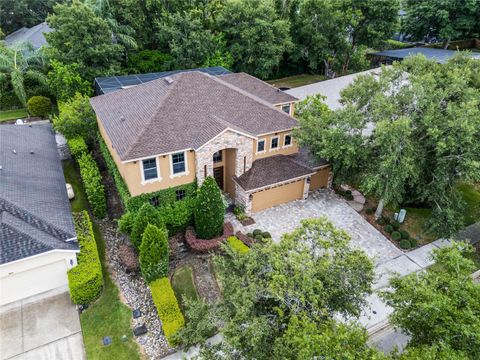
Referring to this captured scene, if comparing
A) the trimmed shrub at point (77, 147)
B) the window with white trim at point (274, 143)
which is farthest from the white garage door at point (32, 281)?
the window with white trim at point (274, 143)

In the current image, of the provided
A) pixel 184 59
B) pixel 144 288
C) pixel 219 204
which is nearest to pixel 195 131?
pixel 219 204

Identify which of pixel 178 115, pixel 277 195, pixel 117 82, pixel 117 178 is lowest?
pixel 277 195

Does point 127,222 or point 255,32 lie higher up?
point 255,32

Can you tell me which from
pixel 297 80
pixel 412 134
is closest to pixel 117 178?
pixel 412 134

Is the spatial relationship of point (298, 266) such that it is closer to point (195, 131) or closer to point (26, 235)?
point (195, 131)

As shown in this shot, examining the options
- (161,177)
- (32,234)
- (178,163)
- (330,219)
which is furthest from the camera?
(330,219)

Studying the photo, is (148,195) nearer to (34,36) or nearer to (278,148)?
(278,148)
